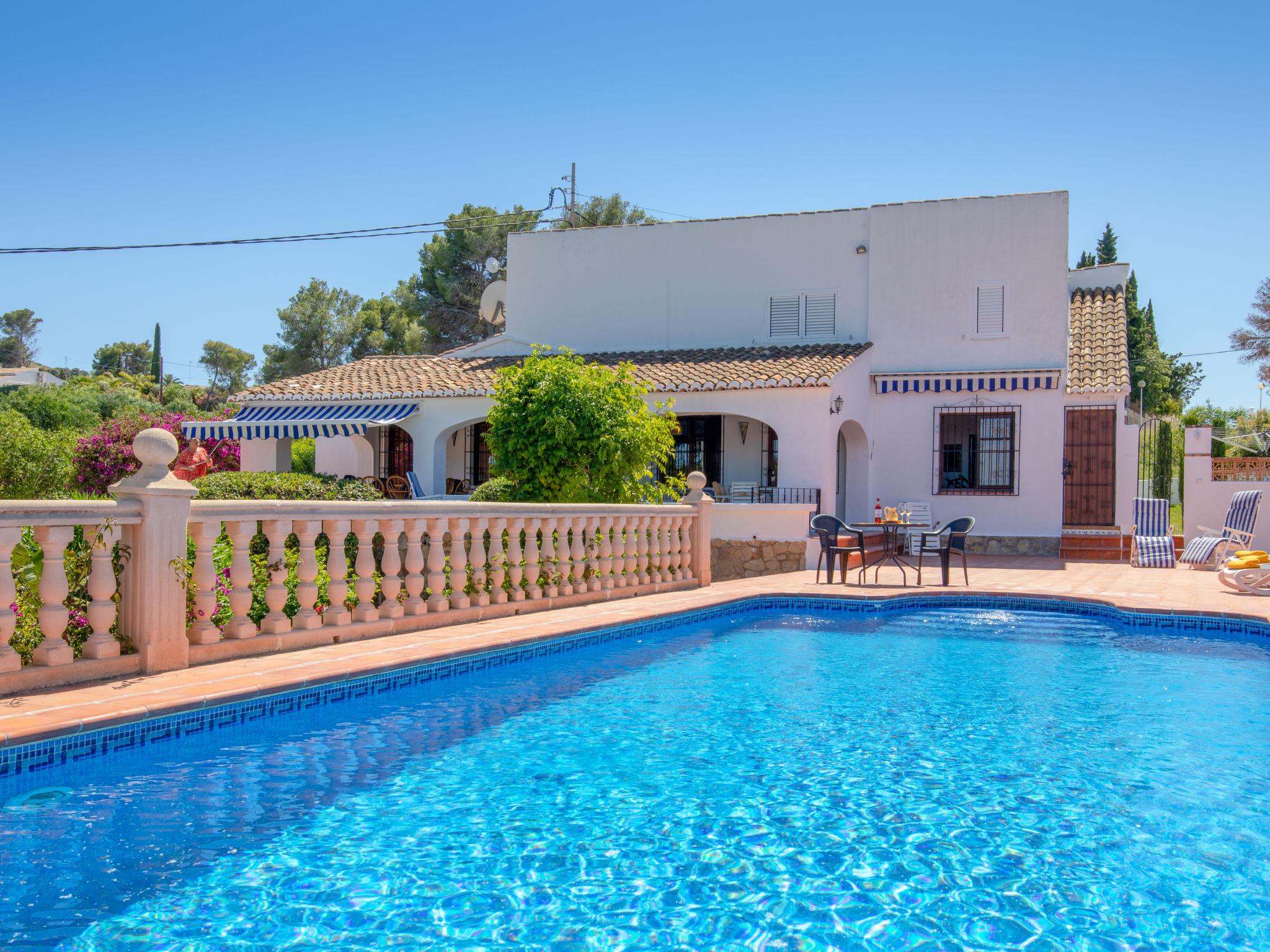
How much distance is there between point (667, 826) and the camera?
16.2 ft

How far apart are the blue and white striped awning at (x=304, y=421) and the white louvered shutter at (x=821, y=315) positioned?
9966mm

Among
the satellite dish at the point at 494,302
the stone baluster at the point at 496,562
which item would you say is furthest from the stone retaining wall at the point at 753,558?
the satellite dish at the point at 494,302

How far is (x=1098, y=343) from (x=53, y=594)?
2229 cm

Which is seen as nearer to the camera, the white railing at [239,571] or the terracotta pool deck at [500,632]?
the terracotta pool deck at [500,632]

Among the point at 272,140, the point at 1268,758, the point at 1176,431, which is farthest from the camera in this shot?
the point at 1176,431

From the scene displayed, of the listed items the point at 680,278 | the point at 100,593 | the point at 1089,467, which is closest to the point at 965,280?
the point at 1089,467

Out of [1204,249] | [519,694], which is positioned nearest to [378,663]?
[519,694]

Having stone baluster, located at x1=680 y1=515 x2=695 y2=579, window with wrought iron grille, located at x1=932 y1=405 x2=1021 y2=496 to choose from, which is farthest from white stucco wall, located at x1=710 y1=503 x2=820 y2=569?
window with wrought iron grille, located at x1=932 y1=405 x2=1021 y2=496

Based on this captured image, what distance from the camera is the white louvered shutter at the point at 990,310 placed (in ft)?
70.9

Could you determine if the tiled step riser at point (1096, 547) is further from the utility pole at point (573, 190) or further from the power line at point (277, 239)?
the utility pole at point (573, 190)

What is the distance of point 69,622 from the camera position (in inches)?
252

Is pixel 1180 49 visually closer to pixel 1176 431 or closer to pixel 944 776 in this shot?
pixel 944 776

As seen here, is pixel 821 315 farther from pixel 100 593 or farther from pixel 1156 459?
pixel 100 593

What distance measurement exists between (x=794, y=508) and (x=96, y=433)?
17344 millimetres
